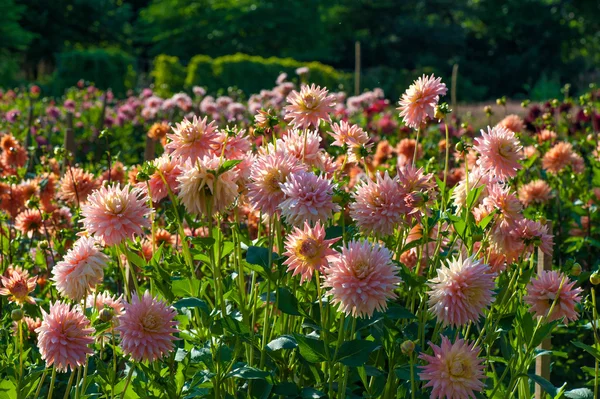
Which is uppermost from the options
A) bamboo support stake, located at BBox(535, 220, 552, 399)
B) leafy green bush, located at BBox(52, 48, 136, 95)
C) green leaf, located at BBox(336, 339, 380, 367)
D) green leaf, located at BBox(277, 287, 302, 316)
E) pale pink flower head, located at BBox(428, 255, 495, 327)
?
pale pink flower head, located at BBox(428, 255, 495, 327)

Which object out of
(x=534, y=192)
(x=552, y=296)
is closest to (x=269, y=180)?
(x=552, y=296)

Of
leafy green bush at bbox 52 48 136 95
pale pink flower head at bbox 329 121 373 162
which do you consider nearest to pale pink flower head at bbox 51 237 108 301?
pale pink flower head at bbox 329 121 373 162

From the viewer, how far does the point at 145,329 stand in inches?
62.0

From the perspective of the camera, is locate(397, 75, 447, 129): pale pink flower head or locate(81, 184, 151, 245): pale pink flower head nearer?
locate(81, 184, 151, 245): pale pink flower head

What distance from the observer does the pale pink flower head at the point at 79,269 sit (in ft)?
5.55

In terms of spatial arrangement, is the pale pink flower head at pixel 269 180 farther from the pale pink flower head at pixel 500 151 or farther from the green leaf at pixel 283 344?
the pale pink flower head at pixel 500 151

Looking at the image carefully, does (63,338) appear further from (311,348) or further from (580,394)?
(580,394)

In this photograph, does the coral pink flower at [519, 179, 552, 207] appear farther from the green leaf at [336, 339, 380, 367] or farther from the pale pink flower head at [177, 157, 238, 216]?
the pale pink flower head at [177, 157, 238, 216]

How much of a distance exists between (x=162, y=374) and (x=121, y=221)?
1.51 ft

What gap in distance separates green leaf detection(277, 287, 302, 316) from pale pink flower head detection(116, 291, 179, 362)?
0.85ft

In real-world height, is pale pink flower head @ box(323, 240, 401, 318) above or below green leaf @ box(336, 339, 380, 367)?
above

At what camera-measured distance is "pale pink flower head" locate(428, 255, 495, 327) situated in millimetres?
1545

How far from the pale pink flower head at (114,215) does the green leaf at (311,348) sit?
1.30 feet

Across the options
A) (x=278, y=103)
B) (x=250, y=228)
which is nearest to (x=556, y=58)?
(x=278, y=103)
